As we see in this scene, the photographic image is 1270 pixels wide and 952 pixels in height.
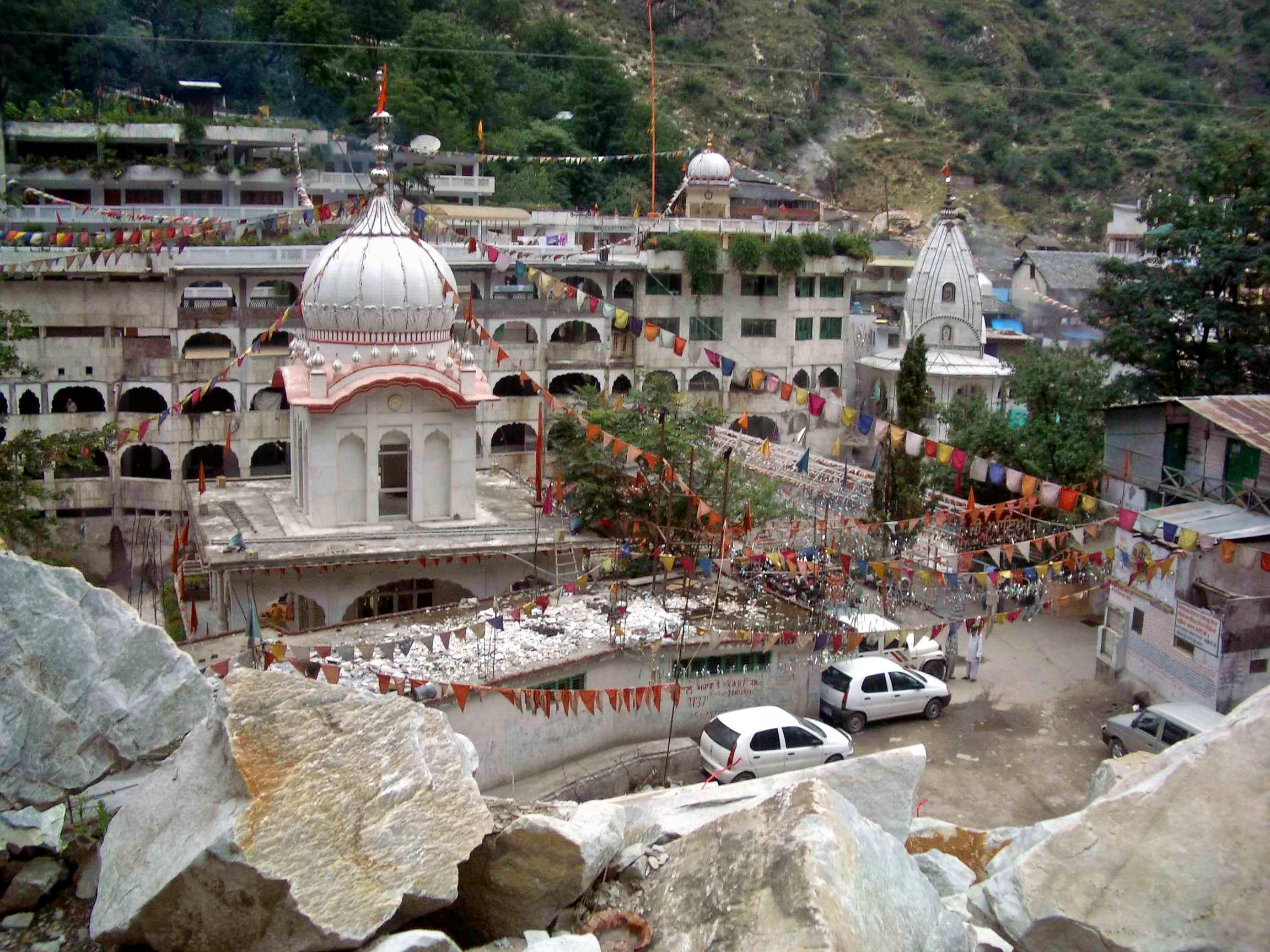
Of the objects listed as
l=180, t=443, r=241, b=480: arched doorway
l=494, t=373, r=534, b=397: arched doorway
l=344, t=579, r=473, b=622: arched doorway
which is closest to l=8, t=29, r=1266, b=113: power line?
l=494, t=373, r=534, b=397: arched doorway

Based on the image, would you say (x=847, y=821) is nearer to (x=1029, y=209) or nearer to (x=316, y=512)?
(x=316, y=512)

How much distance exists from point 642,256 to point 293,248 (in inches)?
436

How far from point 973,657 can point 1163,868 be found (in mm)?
17457

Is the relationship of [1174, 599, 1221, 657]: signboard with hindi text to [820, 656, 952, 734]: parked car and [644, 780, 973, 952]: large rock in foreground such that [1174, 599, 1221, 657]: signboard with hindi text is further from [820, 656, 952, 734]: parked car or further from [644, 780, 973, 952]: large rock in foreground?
[644, 780, 973, 952]: large rock in foreground

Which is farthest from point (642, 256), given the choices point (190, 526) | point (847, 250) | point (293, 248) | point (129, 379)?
point (190, 526)

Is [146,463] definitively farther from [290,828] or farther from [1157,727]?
[290,828]

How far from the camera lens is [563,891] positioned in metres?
8.60

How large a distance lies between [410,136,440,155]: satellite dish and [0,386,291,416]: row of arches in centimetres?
1403

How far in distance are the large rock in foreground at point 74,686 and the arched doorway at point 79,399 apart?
3050 cm

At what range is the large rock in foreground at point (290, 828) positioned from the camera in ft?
25.7

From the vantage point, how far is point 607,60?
59.9 m

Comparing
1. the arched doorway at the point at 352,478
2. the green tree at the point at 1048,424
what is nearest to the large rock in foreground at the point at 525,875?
the arched doorway at the point at 352,478

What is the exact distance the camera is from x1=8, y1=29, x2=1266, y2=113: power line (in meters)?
51.6

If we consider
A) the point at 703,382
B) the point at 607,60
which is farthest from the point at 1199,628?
the point at 607,60
